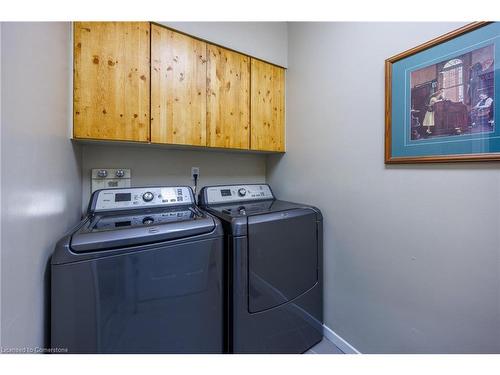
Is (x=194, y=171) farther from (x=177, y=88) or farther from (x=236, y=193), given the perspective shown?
(x=177, y=88)

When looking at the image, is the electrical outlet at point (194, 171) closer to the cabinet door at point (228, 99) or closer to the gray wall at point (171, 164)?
the gray wall at point (171, 164)

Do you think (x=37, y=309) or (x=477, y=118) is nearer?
(x=37, y=309)

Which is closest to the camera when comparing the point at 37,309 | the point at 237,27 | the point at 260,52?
the point at 37,309

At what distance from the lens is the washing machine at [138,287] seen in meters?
0.78

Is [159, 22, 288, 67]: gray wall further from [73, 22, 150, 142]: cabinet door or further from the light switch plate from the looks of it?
the light switch plate

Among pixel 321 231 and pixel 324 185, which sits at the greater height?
pixel 324 185

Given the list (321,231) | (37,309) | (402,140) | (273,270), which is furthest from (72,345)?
(402,140)

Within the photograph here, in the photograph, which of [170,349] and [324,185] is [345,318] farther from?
[170,349]

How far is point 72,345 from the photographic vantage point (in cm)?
79

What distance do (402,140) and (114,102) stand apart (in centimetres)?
166

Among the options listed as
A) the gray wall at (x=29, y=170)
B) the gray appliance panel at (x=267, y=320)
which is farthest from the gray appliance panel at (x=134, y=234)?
the gray appliance panel at (x=267, y=320)

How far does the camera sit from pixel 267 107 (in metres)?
1.79

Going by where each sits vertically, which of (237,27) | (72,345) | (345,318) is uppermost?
(237,27)

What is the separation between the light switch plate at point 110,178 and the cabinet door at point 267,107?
1.03 metres
